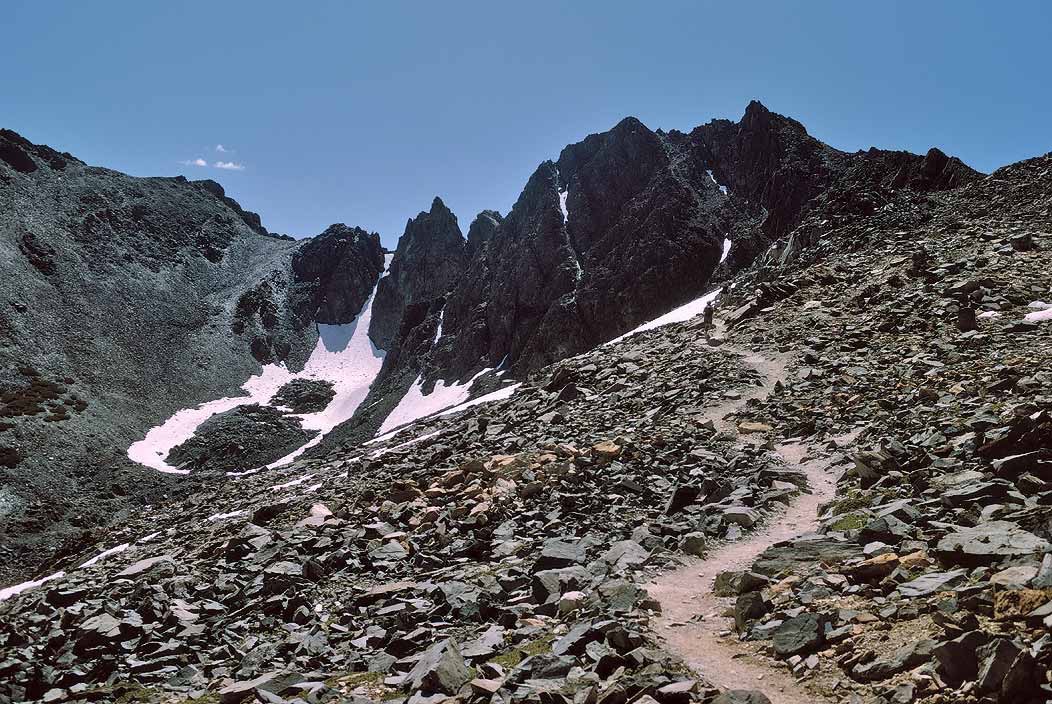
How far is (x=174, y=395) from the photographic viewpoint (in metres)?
111

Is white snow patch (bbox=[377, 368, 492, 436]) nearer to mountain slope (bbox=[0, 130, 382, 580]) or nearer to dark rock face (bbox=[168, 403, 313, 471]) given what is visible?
dark rock face (bbox=[168, 403, 313, 471])

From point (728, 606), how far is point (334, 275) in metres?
161

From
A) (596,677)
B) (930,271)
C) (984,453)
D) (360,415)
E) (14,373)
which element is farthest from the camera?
(360,415)

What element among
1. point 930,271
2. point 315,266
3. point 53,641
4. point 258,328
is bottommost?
point 53,641

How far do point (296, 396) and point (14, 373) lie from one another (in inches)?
1723

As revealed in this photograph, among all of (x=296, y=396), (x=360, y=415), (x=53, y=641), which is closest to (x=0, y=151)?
(x=296, y=396)

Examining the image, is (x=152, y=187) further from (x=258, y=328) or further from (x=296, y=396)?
(x=296, y=396)

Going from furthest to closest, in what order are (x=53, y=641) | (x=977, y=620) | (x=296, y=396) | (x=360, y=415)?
1. (x=296, y=396)
2. (x=360, y=415)
3. (x=53, y=641)
4. (x=977, y=620)

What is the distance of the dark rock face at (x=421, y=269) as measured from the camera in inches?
5842

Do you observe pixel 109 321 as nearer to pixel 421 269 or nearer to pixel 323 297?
pixel 323 297

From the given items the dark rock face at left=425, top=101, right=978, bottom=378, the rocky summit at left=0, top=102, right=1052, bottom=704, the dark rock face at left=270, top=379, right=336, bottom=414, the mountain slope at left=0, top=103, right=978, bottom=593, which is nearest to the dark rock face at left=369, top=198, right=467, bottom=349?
the mountain slope at left=0, top=103, right=978, bottom=593

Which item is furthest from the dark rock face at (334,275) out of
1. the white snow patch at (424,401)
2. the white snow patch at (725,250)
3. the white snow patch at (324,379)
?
the white snow patch at (725,250)

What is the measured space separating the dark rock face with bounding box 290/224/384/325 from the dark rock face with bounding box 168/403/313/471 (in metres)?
45.8

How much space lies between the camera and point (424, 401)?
101 meters
